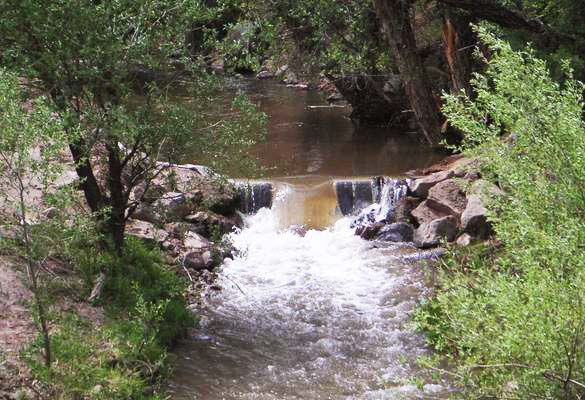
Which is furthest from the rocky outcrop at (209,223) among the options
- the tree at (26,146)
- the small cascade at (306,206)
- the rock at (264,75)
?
the rock at (264,75)

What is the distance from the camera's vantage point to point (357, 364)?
8.44 meters

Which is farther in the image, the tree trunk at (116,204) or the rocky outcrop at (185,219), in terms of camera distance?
the rocky outcrop at (185,219)

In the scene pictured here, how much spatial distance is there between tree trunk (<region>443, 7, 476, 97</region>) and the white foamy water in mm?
4814

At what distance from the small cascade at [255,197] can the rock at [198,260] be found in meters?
3.25

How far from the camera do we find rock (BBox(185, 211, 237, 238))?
1258 centimetres

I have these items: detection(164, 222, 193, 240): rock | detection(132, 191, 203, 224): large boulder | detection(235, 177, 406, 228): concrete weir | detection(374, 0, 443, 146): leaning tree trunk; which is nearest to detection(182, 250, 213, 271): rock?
detection(164, 222, 193, 240): rock

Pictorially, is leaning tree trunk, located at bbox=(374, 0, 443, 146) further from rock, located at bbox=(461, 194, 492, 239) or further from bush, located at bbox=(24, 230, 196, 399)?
bush, located at bbox=(24, 230, 196, 399)

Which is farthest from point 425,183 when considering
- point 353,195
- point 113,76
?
point 113,76

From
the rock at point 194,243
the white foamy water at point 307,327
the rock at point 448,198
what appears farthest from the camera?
the rock at point 448,198

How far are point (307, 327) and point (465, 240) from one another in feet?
12.4

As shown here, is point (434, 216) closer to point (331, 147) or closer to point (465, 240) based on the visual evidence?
point (465, 240)

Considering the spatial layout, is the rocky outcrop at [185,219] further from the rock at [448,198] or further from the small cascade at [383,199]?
the rock at [448,198]

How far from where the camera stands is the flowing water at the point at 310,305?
795 centimetres

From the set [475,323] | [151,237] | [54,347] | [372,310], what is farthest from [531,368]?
[151,237]
